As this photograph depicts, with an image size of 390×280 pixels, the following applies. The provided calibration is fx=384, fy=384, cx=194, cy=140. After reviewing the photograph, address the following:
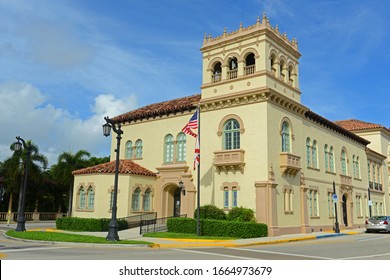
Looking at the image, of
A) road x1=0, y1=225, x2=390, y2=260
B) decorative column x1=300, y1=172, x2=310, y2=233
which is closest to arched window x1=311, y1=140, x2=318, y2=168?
decorative column x1=300, y1=172, x2=310, y2=233

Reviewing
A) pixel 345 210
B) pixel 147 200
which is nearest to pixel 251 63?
pixel 147 200

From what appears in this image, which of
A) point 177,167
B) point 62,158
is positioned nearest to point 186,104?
point 177,167

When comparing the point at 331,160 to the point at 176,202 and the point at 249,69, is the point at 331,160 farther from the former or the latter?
the point at 176,202

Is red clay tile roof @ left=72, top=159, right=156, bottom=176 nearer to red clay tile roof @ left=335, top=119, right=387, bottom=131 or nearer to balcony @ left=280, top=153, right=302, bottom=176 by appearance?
balcony @ left=280, top=153, right=302, bottom=176

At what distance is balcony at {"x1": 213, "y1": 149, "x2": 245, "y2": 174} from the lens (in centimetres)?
2514

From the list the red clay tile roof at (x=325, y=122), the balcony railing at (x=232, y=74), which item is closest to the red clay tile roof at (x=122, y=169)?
the balcony railing at (x=232, y=74)

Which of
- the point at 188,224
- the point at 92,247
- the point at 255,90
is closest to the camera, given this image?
the point at 92,247

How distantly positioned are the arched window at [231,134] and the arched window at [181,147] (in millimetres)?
4127

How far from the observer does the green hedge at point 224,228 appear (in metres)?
21.9

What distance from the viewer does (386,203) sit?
150 feet

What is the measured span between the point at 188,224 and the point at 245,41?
13.1m

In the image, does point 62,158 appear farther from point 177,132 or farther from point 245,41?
point 245,41

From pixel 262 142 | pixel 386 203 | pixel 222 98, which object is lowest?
pixel 386 203

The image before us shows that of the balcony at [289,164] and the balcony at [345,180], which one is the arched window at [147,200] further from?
the balcony at [345,180]
